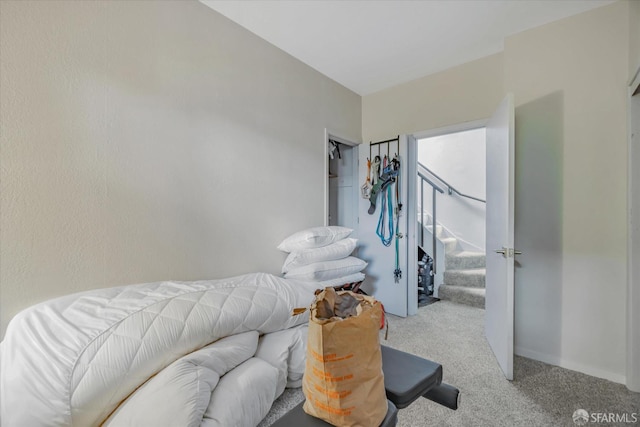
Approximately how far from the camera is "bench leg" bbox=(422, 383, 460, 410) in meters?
0.91

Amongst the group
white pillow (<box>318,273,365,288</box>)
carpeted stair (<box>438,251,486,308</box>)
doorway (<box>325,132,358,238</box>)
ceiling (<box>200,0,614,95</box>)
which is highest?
ceiling (<box>200,0,614,95</box>)

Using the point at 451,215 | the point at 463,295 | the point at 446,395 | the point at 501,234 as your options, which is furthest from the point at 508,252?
the point at 451,215

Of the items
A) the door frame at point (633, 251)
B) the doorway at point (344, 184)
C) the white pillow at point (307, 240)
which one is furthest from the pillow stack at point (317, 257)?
the door frame at point (633, 251)

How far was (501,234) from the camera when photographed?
6.73 feet

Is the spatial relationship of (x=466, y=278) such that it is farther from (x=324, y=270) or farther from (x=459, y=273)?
(x=324, y=270)

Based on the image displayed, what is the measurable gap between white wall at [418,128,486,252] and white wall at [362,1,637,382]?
2324 millimetres

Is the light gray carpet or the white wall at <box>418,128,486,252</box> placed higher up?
the white wall at <box>418,128,486,252</box>

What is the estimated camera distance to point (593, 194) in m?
1.98

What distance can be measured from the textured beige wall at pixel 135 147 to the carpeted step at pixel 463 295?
257 centimetres

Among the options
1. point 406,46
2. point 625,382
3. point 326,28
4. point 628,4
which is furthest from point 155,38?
point 625,382

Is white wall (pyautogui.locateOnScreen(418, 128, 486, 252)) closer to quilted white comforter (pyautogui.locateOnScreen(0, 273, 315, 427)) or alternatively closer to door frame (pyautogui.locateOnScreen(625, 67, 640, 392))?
door frame (pyautogui.locateOnScreen(625, 67, 640, 392))

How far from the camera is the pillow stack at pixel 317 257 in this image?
94.0 inches

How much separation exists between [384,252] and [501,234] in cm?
135

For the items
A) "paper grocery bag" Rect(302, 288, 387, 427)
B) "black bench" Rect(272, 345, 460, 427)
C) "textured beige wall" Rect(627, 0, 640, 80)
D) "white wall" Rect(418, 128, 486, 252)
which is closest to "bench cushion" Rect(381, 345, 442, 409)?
"black bench" Rect(272, 345, 460, 427)
